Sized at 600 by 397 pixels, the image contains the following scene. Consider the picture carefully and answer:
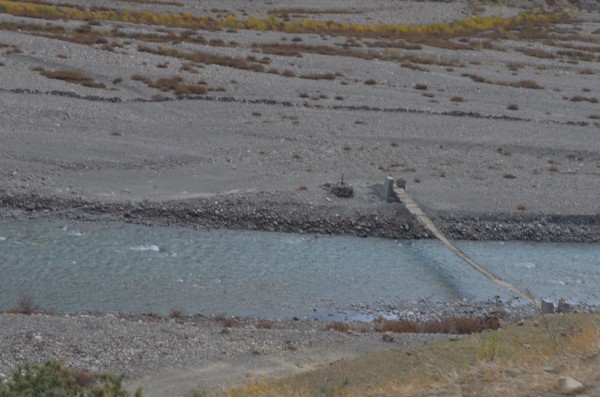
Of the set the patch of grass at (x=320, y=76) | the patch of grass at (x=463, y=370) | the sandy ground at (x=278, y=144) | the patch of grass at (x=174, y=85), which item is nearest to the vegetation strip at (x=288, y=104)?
the sandy ground at (x=278, y=144)

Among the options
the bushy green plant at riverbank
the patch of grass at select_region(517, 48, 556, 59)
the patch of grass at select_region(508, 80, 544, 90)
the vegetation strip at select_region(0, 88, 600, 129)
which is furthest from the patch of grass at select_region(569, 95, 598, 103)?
the bushy green plant at riverbank

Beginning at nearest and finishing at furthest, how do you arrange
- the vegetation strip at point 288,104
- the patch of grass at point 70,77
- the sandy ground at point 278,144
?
the sandy ground at point 278,144
the vegetation strip at point 288,104
the patch of grass at point 70,77

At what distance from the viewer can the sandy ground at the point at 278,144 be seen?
99.1 feet

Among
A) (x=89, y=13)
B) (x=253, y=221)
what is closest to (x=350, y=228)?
(x=253, y=221)

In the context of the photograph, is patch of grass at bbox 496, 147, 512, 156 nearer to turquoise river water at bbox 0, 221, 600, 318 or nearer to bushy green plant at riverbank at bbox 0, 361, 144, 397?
turquoise river water at bbox 0, 221, 600, 318

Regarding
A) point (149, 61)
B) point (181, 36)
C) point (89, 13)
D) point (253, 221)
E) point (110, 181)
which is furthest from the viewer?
point (89, 13)

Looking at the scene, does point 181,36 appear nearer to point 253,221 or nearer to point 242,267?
point 253,221

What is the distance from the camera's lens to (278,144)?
1453 inches

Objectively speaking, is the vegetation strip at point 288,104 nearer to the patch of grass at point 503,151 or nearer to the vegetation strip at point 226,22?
the patch of grass at point 503,151

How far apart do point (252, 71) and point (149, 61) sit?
5311 millimetres

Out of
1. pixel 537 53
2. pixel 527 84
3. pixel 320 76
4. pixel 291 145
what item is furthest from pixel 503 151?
pixel 537 53

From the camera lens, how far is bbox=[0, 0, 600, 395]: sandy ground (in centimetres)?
3022

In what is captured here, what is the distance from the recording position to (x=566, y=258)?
29.1m

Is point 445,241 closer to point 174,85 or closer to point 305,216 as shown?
point 305,216
